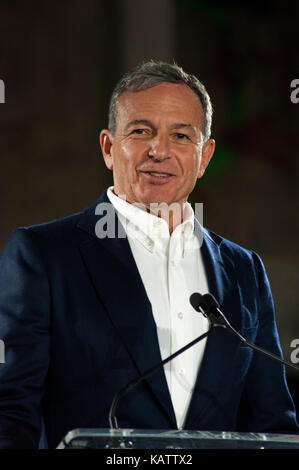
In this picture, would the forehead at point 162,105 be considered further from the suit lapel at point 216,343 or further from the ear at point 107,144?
the suit lapel at point 216,343

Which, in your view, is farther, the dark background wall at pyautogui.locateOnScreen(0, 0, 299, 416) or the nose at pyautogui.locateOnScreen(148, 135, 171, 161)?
the dark background wall at pyautogui.locateOnScreen(0, 0, 299, 416)

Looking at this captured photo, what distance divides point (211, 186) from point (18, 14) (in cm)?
198

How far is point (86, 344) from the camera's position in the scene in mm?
1895

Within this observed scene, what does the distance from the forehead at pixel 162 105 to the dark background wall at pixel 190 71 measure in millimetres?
3522

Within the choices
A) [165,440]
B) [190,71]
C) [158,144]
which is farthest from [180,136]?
[190,71]

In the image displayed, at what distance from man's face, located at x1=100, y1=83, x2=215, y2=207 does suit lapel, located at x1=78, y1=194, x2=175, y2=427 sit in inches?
5.7

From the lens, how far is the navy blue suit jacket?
6.01 ft

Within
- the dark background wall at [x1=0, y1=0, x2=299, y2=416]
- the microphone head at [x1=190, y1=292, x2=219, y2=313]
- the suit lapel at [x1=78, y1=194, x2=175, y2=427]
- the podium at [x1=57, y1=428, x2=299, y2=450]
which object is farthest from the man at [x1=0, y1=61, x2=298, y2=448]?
the dark background wall at [x1=0, y1=0, x2=299, y2=416]

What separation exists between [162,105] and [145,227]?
0.35 m

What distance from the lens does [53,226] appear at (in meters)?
2.08

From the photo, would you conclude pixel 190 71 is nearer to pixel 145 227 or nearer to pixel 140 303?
pixel 145 227

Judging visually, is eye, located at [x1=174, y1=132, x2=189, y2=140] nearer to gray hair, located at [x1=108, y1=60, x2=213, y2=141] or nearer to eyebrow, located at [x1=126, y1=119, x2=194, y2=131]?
eyebrow, located at [x1=126, y1=119, x2=194, y2=131]
